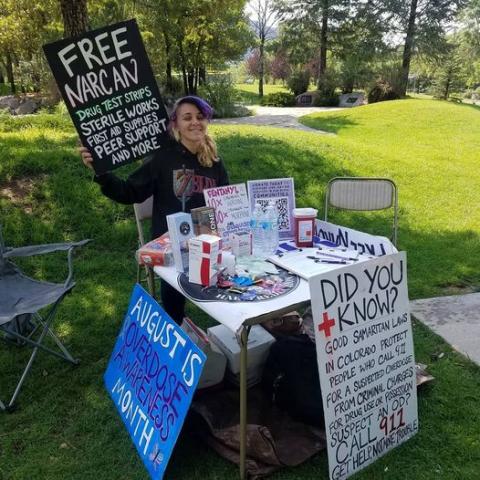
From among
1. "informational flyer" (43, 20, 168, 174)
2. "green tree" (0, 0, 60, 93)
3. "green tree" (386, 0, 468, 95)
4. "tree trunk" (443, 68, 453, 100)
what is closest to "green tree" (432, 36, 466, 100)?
"tree trunk" (443, 68, 453, 100)

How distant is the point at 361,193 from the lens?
136 inches

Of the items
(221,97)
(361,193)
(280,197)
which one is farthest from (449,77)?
(280,197)

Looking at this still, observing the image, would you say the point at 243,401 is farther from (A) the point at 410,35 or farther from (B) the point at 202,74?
(A) the point at 410,35

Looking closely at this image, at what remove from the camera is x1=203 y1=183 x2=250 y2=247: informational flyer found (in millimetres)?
2250

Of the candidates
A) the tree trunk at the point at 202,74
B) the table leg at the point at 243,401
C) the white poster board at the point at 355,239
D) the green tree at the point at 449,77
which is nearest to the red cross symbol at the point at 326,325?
the table leg at the point at 243,401

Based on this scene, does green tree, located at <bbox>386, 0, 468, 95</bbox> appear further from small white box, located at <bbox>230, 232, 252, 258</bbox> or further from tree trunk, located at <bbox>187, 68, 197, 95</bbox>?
small white box, located at <bbox>230, 232, 252, 258</bbox>

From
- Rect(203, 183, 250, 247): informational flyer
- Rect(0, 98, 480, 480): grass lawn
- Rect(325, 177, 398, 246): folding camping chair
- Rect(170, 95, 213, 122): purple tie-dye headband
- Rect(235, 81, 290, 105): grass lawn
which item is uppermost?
Rect(170, 95, 213, 122): purple tie-dye headband

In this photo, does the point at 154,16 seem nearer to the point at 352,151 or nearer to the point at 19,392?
the point at 352,151

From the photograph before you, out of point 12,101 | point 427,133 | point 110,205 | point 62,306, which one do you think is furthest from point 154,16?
point 62,306

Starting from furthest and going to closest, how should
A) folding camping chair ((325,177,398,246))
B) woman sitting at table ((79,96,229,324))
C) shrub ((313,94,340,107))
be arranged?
1. shrub ((313,94,340,107))
2. folding camping chair ((325,177,398,246))
3. woman sitting at table ((79,96,229,324))

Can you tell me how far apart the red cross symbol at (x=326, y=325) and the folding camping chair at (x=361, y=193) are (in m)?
1.70

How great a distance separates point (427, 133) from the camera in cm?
1076

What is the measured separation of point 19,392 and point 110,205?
279 centimetres

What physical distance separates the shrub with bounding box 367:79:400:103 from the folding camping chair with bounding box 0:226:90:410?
1929 centimetres
